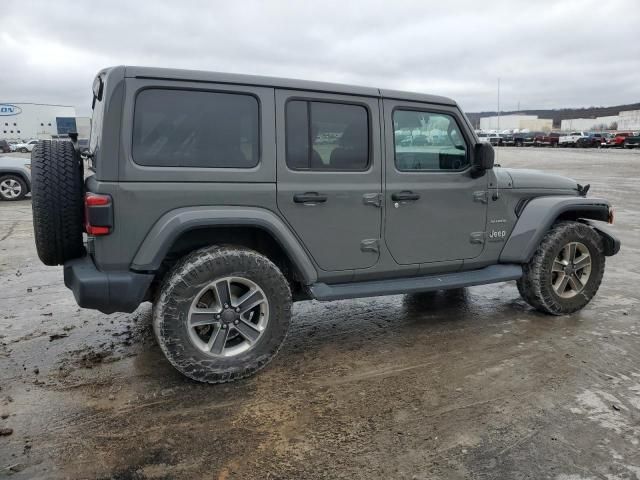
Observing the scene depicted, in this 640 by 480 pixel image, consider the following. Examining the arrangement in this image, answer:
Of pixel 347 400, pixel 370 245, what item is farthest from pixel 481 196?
pixel 347 400

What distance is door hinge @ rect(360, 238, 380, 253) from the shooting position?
376cm

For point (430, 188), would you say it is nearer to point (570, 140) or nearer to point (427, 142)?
point (427, 142)

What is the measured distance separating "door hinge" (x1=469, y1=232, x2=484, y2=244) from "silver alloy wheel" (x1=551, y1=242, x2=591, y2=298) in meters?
0.78

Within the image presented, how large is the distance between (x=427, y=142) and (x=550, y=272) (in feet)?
5.35

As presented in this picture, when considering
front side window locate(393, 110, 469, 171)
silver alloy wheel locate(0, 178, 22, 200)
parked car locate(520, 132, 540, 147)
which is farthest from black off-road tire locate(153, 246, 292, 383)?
parked car locate(520, 132, 540, 147)

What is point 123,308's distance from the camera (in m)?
3.14

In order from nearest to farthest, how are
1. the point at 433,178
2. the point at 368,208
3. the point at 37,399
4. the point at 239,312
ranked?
the point at 37,399 < the point at 239,312 < the point at 368,208 < the point at 433,178

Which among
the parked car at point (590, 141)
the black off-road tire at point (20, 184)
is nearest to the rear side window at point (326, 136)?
the black off-road tire at point (20, 184)

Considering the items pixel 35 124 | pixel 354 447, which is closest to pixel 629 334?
pixel 354 447

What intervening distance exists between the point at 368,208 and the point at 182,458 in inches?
80.8

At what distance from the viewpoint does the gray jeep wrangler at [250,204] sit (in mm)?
3086

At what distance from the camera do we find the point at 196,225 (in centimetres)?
314

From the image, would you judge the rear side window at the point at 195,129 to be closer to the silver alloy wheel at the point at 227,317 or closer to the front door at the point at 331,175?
the front door at the point at 331,175

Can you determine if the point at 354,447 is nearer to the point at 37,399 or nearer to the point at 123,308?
the point at 123,308
